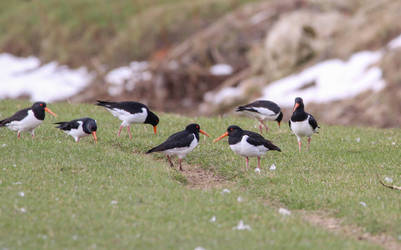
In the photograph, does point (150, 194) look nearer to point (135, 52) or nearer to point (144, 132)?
point (144, 132)

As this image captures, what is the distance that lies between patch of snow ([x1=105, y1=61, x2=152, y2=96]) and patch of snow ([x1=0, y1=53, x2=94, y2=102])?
2.65 metres

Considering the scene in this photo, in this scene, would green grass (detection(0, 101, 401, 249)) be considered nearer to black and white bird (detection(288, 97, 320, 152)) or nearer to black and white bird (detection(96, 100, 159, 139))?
black and white bird (detection(96, 100, 159, 139))

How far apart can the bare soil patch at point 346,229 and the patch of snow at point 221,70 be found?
104 feet

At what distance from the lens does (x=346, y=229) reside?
39.1 ft

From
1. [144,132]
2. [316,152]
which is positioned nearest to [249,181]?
[316,152]

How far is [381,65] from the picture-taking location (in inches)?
1415

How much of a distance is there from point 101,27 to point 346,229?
2093 inches

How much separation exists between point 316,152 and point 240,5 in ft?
139

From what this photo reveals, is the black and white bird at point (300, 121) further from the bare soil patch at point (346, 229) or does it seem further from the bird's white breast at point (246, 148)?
the bare soil patch at point (346, 229)

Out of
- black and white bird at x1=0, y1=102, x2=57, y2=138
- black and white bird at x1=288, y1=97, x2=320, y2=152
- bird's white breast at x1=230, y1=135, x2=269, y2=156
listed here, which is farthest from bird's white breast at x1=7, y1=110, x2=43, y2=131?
black and white bird at x1=288, y1=97, x2=320, y2=152

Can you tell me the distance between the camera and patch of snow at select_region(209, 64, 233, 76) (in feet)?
144

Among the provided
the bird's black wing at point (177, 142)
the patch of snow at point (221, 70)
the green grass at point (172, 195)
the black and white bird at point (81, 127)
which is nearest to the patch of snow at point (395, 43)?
the patch of snow at point (221, 70)

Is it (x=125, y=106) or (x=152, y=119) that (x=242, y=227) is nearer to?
(x=125, y=106)

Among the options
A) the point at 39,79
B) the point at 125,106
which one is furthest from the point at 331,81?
the point at 39,79
